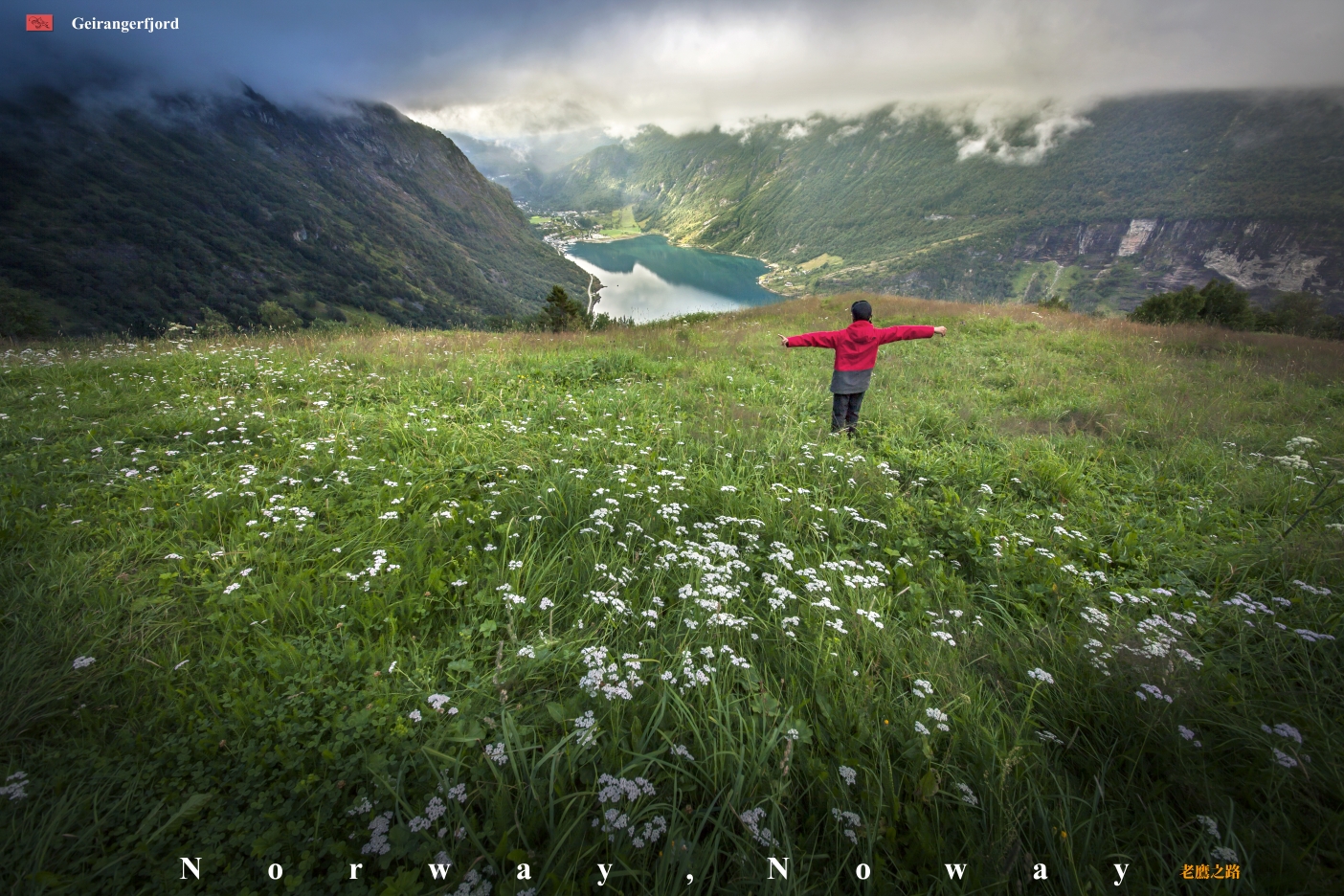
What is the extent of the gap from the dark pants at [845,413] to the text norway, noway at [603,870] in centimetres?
598

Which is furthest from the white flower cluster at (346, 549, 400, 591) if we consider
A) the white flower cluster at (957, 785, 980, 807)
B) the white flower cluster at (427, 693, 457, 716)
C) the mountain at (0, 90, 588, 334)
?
the mountain at (0, 90, 588, 334)

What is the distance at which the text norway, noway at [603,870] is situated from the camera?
175 centimetres

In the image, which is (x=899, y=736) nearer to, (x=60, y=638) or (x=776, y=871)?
(x=776, y=871)

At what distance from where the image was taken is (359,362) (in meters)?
9.81

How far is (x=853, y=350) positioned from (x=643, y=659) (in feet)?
19.6

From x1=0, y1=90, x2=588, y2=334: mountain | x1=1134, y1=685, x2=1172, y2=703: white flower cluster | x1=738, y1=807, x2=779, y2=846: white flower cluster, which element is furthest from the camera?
x1=0, y1=90, x2=588, y2=334: mountain

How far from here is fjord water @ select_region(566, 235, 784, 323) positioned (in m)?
73.9

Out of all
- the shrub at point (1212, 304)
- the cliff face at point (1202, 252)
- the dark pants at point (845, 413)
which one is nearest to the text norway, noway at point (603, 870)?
the dark pants at point (845, 413)

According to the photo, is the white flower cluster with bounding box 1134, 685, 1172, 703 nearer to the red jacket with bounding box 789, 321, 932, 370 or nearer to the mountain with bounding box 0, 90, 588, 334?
the red jacket with bounding box 789, 321, 932, 370

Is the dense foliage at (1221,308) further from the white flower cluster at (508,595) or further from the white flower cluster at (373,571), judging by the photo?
the white flower cluster at (373,571)

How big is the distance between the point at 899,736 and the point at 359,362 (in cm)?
1092

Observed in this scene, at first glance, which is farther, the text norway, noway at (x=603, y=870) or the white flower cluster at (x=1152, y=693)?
the white flower cluster at (x=1152, y=693)

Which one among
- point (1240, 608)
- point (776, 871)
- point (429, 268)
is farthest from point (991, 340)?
point (429, 268)

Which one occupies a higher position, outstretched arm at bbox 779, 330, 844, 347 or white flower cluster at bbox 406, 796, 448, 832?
outstretched arm at bbox 779, 330, 844, 347
